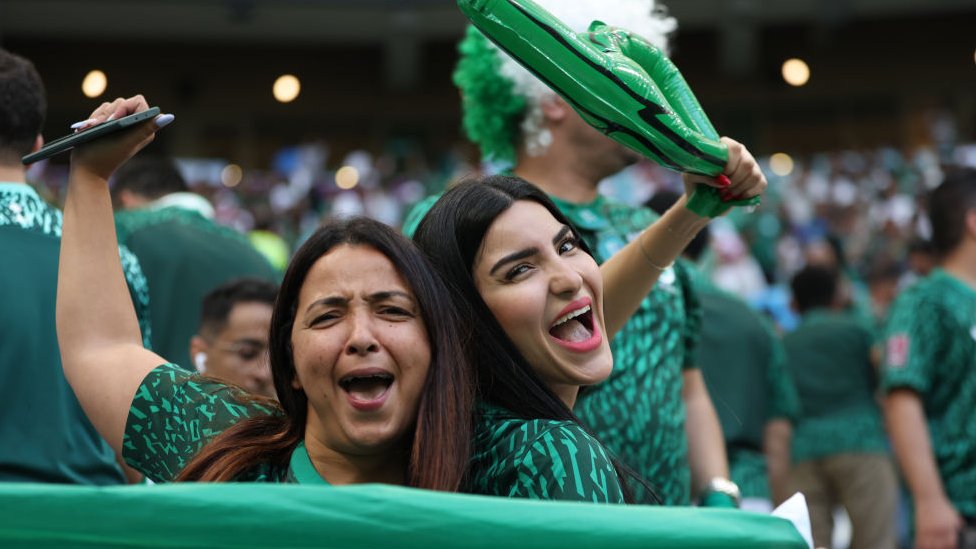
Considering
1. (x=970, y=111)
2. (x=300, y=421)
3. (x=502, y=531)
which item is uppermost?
(x=970, y=111)

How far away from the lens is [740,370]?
233 inches

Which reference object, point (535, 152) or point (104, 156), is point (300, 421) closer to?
point (104, 156)

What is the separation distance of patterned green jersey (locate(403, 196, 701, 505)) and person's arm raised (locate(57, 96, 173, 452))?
0.85 metres

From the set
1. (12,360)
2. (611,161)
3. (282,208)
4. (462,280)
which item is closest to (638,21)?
(611,161)

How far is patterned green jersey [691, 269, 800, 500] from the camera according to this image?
18.9ft

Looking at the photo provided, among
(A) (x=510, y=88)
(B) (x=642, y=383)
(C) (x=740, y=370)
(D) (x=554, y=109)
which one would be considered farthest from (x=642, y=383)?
(C) (x=740, y=370)

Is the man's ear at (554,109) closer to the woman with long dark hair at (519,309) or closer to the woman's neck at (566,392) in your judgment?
the woman with long dark hair at (519,309)

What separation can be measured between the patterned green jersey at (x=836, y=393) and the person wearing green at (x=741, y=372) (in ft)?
4.05

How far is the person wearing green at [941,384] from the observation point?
479 centimetres

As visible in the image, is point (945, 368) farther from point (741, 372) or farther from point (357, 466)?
point (357, 466)

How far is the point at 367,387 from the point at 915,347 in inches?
129

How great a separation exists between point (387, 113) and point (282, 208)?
563 cm

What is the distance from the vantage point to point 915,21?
21828 mm

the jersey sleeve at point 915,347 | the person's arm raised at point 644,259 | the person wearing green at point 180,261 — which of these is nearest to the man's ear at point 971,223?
the jersey sleeve at point 915,347
